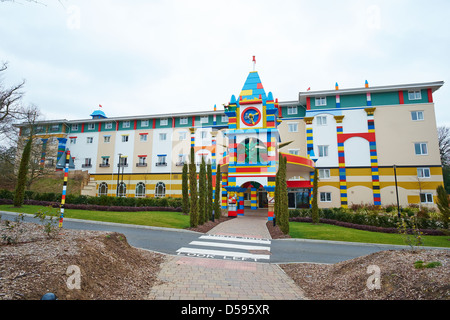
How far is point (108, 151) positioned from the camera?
38.8 metres

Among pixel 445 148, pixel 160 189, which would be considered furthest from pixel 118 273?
pixel 445 148

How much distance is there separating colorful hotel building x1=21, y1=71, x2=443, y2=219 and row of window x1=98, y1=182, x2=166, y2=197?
15 cm

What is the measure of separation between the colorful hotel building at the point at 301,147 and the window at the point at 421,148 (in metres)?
0.10

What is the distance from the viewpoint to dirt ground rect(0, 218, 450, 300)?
4020 mm

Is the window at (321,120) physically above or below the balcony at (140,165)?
above

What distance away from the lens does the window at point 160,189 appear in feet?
118

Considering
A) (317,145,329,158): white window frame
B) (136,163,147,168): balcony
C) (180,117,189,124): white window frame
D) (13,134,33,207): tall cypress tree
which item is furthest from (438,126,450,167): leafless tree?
(13,134,33,207): tall cypress tree

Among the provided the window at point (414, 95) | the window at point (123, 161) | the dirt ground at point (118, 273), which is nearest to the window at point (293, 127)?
the window at point (414, 95)

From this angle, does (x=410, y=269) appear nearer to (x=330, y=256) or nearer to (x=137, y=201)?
(x=330, y=256)

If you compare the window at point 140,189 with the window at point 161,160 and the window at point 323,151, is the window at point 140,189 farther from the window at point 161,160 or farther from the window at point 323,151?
the window at point 323,151

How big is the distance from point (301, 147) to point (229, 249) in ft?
81.0

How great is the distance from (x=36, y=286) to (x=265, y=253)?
7.48 m

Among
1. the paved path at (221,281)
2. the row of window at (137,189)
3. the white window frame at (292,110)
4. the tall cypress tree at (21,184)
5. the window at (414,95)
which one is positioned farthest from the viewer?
the row of window at (137,189)
